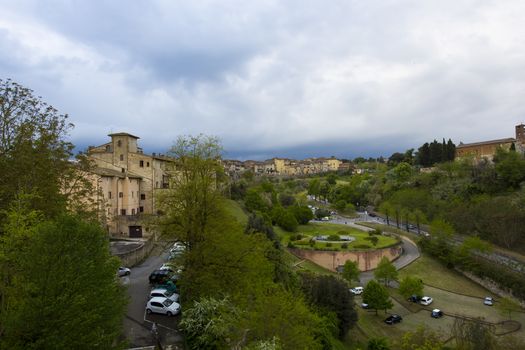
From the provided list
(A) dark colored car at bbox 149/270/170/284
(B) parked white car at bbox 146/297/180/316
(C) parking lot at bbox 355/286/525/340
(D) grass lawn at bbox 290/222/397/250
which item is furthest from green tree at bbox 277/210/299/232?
(B) parked white car at bbox 146/297/180/316

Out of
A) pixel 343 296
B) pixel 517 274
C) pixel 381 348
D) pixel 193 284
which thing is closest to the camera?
pixel 193 284

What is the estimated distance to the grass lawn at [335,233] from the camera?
50.1m

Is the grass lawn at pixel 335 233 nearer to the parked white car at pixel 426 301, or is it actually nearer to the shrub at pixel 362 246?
the shrub at pixel 362 246

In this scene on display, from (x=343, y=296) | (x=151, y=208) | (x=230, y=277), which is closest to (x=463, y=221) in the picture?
(x=343, y=296)

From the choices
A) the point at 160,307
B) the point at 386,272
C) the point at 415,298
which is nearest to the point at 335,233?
the point at 386,272

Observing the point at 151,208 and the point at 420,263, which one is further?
the point at 420,263

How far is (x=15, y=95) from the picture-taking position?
17.0 metres

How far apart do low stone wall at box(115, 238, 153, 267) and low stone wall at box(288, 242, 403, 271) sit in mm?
20165

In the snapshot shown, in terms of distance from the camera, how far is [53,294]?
37.3 feet

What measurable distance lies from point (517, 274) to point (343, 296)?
84.0 ft

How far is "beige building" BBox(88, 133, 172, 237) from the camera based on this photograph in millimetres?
41812

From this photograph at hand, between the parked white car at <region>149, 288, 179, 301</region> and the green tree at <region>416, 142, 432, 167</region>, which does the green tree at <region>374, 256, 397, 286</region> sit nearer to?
the parked white car at <region>149, 288, 179, 301</region>

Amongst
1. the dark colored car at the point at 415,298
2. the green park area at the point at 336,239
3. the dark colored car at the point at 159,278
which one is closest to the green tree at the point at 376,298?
the dark colored car at the point at 415,298

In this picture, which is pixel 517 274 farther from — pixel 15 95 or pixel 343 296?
pixel 15 95
